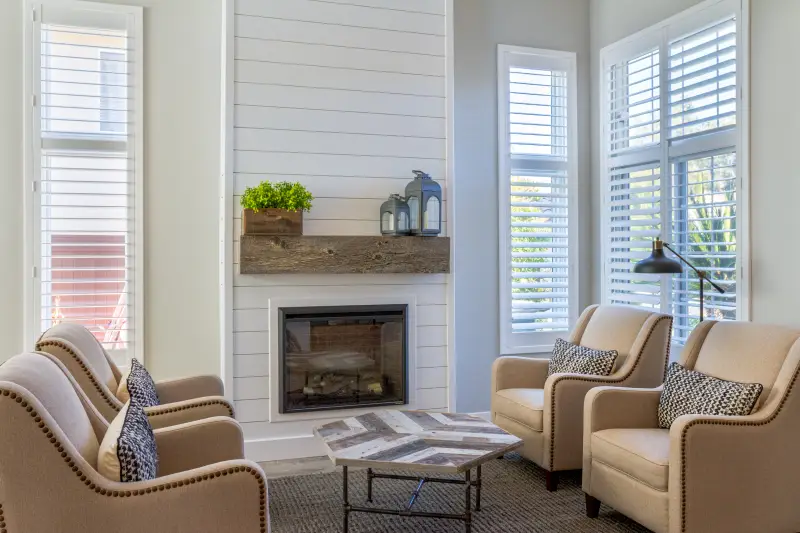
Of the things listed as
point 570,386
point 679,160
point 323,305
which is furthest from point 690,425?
point 323,305

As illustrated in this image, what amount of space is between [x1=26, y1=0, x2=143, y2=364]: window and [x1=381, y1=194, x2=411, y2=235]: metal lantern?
1.51 metres

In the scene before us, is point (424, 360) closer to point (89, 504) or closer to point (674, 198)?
point (674, 198)

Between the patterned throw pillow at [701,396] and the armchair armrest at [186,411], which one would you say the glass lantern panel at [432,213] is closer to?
the patterned throw pillow at [701,396]

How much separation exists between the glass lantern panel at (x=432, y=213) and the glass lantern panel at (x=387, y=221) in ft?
0.73

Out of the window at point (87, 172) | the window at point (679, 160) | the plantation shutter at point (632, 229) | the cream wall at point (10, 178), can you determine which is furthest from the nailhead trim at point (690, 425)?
the cream wall at point (10, 178)

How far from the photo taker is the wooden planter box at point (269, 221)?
389 centimetres

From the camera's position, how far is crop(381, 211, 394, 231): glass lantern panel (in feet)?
13.8

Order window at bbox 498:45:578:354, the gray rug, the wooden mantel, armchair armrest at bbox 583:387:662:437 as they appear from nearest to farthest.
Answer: the gray rug, armchair armrest at bbox 583:387:662:437, the wooden mantel, window at bbox 498:45:578:354

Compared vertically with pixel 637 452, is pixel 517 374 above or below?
above

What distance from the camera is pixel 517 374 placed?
409 centimetres

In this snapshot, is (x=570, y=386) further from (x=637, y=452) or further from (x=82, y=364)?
(x=82, y=364)

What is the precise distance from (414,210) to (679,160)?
1.70 m

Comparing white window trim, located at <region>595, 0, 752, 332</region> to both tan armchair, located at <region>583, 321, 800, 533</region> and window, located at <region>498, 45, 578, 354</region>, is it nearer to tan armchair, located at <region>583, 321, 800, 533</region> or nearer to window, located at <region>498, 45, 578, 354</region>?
window, located at <region>498, 45, 578, 354</region>

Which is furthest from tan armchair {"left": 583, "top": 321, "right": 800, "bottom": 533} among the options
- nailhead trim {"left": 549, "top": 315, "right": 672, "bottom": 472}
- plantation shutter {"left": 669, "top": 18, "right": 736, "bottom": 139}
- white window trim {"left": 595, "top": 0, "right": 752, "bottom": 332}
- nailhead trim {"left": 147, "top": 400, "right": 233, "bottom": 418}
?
nailhead trim {"left": 147, "top": 400, "right": 233, "bottom": 418}
